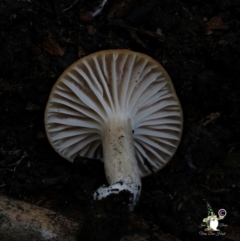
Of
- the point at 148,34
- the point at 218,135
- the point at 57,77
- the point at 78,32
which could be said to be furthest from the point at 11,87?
the point at 218,135

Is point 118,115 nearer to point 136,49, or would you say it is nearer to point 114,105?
point 114,105

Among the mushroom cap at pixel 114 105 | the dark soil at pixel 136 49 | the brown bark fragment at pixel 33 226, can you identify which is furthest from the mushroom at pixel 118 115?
the brown bark fragment at pixel 33 226

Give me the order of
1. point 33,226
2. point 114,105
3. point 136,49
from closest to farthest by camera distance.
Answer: point 33,226 < point 114,105 < point 136,49

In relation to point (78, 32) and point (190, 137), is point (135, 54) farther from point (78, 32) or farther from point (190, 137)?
point (190, 137)

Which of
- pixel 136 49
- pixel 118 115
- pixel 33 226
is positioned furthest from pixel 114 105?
pixel 33 226

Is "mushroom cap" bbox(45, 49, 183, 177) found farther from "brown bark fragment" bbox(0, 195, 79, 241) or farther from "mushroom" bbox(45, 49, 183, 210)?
"brown bark fragment" bbox(0, 195, 79, 241)
